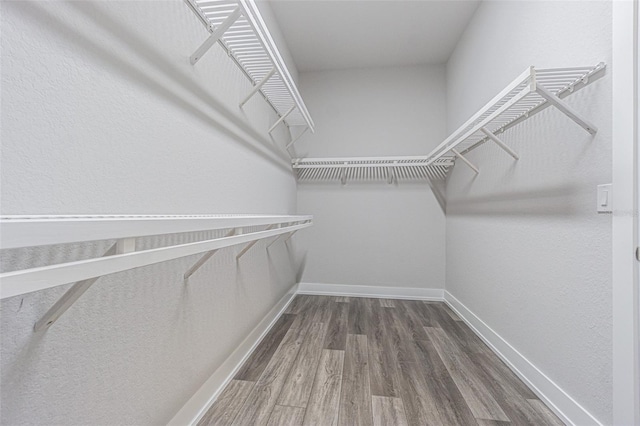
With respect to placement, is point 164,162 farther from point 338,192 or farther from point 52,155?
point 338,192

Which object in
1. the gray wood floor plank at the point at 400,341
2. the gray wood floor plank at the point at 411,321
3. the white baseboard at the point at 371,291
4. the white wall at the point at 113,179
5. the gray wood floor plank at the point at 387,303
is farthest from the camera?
the white baseboard at the point at 371,291

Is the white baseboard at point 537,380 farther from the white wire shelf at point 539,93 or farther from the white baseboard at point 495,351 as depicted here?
the white wire shelf at point 539,93

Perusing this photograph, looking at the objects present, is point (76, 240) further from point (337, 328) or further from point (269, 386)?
point (337, 328)

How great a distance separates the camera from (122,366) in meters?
0.79

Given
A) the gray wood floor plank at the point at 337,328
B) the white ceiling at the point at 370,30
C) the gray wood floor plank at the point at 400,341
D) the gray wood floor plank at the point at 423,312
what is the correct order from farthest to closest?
the gray wood floor plank at the point at 423,312, the white ceiling at the point at 370,30, the gray wood floor plank at the point at 337,328, the gray wood floor plank at the point at 400,341

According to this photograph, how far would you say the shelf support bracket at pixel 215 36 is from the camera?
965mm

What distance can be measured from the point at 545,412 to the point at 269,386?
3.97 ft

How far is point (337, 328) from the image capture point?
2074 millimetres

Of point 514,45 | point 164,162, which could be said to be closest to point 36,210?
point 164,162

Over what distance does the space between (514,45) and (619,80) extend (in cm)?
81

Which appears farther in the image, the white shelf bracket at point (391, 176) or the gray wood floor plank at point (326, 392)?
the white shelf bracket at point (391, 176)

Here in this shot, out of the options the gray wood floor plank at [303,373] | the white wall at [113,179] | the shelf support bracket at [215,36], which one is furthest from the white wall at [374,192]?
the shelf support bracket at [215,36]

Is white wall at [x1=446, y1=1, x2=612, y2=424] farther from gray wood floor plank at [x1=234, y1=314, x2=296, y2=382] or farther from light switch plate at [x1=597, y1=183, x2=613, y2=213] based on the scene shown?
gray wood floor plank at [x1=234, y1=314, x2=296, y2=382]

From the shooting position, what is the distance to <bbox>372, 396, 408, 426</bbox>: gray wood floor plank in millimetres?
1148
